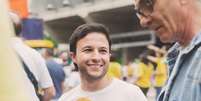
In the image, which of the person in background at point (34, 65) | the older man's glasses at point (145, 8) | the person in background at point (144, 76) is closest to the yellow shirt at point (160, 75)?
the person in background at point (144, 76)

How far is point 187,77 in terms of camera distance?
1618mm

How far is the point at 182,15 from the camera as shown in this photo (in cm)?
172

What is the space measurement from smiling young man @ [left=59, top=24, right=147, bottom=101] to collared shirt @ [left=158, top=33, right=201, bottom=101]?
3.41 ft

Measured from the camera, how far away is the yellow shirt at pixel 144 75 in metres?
10.9

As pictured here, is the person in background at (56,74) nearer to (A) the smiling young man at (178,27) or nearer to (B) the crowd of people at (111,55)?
(B) the crowd of people at (111,55)

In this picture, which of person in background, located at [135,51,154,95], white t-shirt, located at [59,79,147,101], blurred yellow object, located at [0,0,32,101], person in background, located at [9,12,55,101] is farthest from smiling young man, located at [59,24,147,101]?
person in background, located at [135,51,154,95]

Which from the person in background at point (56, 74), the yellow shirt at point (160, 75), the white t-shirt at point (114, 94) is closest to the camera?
the white t-shirt at point (114, 94)

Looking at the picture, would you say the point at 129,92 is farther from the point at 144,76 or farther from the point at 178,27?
the point at 144,76

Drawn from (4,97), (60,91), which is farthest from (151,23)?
(60,91)

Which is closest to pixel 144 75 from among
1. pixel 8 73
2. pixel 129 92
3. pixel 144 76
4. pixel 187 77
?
pixel 144 76

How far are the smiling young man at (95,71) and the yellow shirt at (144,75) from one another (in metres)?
7.74

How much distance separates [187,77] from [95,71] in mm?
1475

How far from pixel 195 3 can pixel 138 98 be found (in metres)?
1.22

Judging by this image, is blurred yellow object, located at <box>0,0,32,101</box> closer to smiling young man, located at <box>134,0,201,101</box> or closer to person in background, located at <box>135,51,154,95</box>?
smiling young man, located at <box>134,0,201,101</box>
